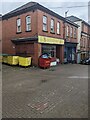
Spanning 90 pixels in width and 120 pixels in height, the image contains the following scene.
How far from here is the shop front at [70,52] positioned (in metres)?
25.1

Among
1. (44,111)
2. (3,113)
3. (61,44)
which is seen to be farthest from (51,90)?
(61,44)

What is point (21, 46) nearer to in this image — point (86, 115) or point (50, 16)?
point (50, 16)

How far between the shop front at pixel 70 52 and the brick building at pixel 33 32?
6.89 ft

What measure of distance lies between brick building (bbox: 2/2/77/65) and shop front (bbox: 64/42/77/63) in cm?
210

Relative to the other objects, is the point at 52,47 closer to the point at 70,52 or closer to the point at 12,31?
the point at 12,31

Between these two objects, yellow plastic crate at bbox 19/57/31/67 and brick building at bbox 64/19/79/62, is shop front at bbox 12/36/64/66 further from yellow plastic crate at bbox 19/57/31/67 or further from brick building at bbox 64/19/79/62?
brick building at bbox 64/19/79/62

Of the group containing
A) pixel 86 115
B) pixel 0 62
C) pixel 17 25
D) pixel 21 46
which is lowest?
pixel 86 115

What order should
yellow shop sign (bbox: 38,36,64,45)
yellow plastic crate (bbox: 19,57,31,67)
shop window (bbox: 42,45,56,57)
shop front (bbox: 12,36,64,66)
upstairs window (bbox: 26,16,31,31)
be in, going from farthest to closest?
1. shop window (bbox: 42,45,56,57)
2. upstairs window (bbox: 26,16,31,31)
3. yellow shop sign (bbox: 38,36,64,45)
4. shop front (bbox: 12,36,64,66)
5. yellow plastic crate (bbox: 19,57,31,67)

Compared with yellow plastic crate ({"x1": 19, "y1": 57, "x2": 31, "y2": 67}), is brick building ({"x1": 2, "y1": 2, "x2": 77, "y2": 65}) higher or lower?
higher

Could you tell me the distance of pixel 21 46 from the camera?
63.9 feet

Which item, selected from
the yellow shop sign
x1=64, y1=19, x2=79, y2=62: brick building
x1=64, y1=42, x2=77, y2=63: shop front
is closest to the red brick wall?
the yellow shop sign

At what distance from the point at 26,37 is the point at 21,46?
1626 mm

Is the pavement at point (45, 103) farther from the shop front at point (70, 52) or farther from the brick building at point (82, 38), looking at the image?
the brick building at point (82, 38)

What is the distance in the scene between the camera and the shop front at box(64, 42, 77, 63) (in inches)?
990
